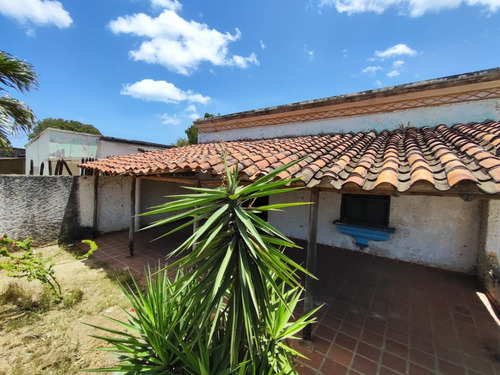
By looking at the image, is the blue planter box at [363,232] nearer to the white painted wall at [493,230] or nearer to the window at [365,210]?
the window at [365,210]

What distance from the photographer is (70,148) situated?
13195 millimetres

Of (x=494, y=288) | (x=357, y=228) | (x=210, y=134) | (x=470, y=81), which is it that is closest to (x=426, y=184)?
(x=494, y=288)

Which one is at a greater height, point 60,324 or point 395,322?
point 395,322

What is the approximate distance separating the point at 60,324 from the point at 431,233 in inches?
330

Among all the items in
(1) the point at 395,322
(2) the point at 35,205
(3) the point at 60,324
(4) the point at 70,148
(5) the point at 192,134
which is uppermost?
(5) the point at 192,134

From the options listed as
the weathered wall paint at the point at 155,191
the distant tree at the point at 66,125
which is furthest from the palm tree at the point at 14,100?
the distant tree at the point at 66,125

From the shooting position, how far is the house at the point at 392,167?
2906 mm

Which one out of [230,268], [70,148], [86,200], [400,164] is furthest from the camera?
[70,148]

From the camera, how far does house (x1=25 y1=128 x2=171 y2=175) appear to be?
12664mm

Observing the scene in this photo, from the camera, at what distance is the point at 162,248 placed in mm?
7031

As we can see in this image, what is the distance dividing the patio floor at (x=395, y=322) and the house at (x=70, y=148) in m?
10.2

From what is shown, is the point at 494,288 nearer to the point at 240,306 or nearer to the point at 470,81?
the point at 470,81

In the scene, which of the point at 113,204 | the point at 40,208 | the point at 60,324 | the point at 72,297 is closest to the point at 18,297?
the point at 72,297

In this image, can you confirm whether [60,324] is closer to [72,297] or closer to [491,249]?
[72,297]
